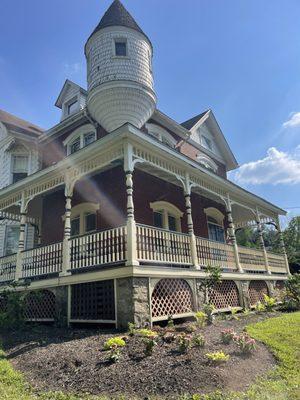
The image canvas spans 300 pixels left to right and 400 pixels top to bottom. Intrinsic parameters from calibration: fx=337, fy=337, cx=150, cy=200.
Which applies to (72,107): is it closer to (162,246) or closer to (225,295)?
(162,246)

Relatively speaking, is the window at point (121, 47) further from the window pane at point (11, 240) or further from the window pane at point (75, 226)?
the window pane at point (11, 240)

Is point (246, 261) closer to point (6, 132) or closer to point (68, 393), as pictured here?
point (68, 393)

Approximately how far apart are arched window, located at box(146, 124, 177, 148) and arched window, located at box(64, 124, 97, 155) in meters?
2.69

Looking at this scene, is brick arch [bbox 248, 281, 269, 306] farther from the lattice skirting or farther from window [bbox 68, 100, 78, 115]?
window [bbox 68, 100, 78, 115]

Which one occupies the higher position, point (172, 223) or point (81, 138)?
point (81, 138)

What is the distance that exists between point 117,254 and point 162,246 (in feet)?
5.30

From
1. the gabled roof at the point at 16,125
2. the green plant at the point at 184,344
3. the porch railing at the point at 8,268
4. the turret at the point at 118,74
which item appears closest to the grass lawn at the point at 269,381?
the green plant at the point at 184,344

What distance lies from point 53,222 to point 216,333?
964 centimetres

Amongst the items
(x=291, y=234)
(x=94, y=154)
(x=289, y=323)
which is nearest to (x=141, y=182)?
(x=94, y=154)

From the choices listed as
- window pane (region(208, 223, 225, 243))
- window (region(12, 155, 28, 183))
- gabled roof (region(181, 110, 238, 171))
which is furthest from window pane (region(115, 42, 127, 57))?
window pane (region(208, 223, 225, 243))

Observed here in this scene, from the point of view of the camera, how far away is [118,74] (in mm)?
13961

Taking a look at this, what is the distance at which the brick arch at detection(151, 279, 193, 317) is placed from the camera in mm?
8797

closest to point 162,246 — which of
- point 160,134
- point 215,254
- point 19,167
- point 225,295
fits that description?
point 215,254

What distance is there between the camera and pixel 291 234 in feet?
124
